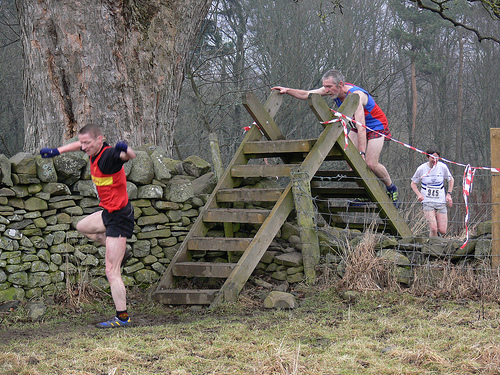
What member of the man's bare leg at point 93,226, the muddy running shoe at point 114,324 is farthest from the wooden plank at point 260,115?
the muddy running shoe at point 114,324

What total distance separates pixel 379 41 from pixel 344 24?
2779 mm

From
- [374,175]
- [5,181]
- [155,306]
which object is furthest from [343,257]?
[5,181]

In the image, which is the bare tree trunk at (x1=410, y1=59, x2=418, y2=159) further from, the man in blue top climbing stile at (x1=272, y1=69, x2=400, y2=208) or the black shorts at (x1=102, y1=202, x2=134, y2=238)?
the black shorts at (x1=102, y1=202, x2=134, y2=238)

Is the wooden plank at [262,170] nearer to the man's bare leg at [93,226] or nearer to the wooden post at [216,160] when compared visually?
the wooden post at [216,160]

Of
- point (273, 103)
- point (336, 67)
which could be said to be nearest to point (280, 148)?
point (273, 103)

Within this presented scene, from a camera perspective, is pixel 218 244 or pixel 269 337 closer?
pixel 269 337

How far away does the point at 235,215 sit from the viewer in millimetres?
5629

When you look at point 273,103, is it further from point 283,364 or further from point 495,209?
point 283,364

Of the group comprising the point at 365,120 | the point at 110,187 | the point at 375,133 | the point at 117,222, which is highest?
the point at 365,120

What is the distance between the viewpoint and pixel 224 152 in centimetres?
1541

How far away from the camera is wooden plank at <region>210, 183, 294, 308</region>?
193 inches

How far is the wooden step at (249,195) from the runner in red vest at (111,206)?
64.2 inches

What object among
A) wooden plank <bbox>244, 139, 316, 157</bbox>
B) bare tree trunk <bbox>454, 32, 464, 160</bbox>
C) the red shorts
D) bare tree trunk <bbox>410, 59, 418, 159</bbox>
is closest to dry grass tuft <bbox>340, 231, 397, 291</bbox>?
wooden plank <bbox>244, 139, 316, 157</bbox>

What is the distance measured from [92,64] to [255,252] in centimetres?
316
